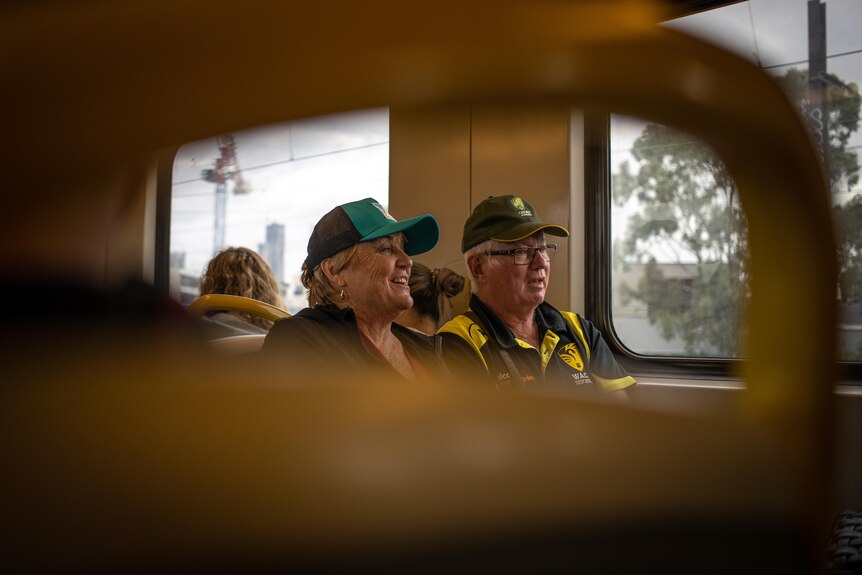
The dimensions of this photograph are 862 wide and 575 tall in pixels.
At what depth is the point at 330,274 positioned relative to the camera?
1.18m

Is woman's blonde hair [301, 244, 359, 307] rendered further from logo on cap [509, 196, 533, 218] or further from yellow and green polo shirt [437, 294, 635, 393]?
logo on cap [509, 196, 533, 218]

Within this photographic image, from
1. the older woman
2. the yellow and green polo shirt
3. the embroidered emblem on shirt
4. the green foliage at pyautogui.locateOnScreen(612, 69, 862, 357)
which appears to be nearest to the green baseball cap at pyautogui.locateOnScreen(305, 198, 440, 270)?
the older woman

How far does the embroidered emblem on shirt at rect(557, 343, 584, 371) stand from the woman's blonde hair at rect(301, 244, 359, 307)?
0.61 m

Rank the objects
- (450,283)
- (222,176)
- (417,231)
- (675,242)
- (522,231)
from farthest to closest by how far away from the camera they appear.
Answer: (675,242) < (450,283) < (522,231) < (417,231) < (222,176)

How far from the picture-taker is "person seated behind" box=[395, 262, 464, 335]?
5.96 feet

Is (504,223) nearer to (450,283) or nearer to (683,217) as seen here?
(450,283)

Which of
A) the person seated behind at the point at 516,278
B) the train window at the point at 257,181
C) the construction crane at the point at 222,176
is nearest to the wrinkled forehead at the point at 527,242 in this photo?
the person seated behind at the point at 516,278

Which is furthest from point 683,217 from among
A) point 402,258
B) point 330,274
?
point 330,274

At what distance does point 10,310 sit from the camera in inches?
3.3

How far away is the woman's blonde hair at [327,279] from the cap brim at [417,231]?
53 mm

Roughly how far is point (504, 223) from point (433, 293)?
14.9 inches

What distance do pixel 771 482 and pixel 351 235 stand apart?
106cm

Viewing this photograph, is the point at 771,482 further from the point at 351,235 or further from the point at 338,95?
the point at 351,235

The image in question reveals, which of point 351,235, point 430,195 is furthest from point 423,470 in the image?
point 430,195
